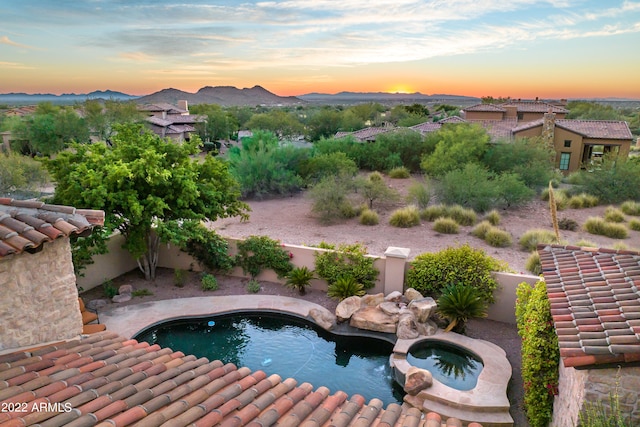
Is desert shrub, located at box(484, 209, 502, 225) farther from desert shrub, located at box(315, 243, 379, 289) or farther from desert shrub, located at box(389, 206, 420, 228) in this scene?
desert shrub, located at box(315, 243, 379, 289)

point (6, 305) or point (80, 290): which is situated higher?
point (6, 305)

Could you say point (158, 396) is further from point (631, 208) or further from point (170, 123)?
point (170, 123)

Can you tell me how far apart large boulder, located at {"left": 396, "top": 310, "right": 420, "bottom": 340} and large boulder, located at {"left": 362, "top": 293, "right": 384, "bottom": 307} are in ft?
3.86

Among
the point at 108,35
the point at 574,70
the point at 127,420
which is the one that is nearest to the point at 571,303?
the point at 127,420

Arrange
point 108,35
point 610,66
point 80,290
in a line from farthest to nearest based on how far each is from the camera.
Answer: point 610,66 → point 108,35 → point 80,290

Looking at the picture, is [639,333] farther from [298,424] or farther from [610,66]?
[610,66]

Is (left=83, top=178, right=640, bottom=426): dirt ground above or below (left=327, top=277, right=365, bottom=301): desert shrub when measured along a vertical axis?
below

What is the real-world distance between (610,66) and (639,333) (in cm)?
3716

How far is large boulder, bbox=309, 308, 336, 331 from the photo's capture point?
471 inches

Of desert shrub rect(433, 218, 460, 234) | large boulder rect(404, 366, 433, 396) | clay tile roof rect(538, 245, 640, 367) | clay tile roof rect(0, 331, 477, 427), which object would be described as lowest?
large boulder rect(404, 366, 433, 396)

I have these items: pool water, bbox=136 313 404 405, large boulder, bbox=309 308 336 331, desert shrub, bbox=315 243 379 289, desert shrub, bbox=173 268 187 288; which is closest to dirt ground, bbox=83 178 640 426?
desert shrub, bbox=173 268 187 288

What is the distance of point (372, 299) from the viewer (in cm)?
1266

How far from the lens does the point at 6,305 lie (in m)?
5.88

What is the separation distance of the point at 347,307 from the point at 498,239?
9096 mm
